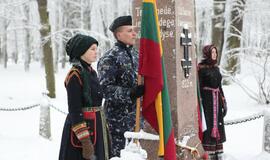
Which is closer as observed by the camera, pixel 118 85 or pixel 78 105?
pixel 78 105

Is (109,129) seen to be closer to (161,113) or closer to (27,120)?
(161,113)

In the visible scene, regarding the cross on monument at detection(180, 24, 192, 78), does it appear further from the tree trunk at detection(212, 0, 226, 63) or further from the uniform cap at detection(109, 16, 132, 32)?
the tree trunk at detection(212, 0, 226, 63)

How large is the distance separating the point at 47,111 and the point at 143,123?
4451 millimetres

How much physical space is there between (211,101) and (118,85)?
81.9 inches

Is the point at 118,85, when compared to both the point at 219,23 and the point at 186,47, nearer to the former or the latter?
the point at 186,47

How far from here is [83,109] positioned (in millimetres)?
4180

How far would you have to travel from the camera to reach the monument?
4.64m

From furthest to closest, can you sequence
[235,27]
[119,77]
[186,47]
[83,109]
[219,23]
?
[219,23]
[235,27]
[186,47]
[119,77]
[83,109]

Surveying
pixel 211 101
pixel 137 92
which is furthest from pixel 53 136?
pixel 137 92

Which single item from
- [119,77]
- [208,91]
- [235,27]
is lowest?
[208,91]

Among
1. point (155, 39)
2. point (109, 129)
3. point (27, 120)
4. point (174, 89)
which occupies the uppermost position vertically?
point (155, 39)

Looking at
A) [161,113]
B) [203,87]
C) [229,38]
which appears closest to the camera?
[161,113]

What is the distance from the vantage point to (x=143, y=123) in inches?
185

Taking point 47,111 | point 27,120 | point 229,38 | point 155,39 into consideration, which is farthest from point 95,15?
point 155,39
